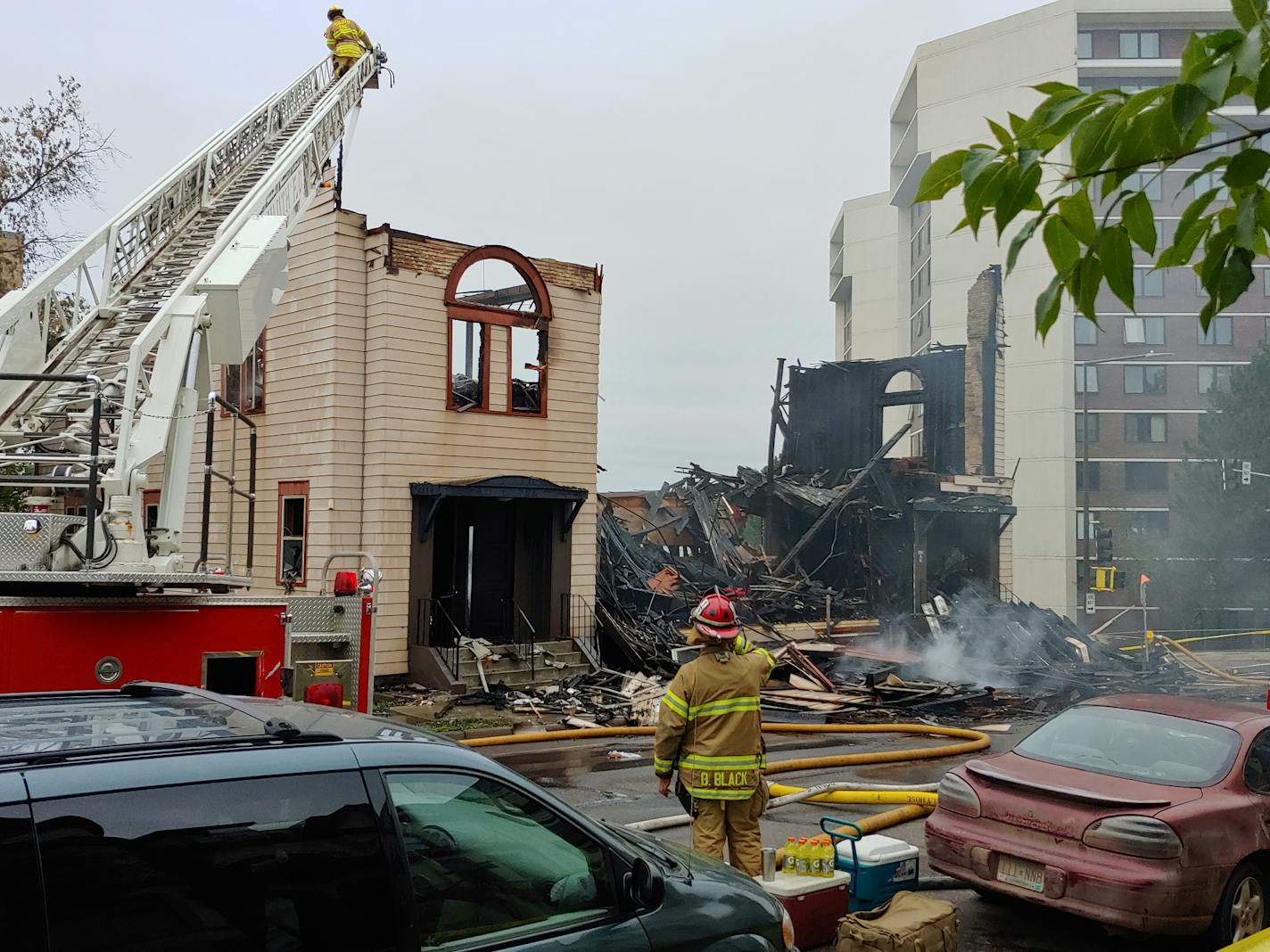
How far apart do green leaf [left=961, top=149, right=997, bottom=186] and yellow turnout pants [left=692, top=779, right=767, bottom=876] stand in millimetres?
4141

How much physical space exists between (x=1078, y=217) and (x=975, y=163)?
357mm

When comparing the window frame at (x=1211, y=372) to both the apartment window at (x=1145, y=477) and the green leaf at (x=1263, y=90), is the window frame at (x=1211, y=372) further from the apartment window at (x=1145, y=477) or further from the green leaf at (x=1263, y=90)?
the green leaf at (x=1263, y=90)

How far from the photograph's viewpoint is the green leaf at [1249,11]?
2334 millimetres

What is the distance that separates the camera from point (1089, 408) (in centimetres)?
5753

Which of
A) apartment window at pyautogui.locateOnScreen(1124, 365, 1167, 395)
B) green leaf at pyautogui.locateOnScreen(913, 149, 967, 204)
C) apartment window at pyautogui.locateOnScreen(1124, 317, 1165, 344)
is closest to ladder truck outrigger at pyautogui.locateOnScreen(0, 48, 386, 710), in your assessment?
green leaf at pyautogui.locateOnScreen(913, 149, 967, 204)

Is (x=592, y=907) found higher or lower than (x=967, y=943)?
higher

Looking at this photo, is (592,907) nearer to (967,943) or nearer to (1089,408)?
(967,943)

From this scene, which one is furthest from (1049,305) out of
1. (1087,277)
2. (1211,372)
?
(1211,372)

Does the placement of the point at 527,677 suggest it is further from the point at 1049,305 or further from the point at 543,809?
the point at 1049,305

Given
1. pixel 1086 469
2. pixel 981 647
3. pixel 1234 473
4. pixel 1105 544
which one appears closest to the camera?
pixel 981 647

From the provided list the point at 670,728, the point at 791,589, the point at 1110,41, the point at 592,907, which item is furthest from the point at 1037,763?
the point at 1110,41

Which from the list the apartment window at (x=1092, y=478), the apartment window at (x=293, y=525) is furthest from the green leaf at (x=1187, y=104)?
the apartment window at (x=1092, y=478)

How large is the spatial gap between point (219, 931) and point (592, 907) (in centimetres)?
122

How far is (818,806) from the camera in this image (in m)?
9.32
